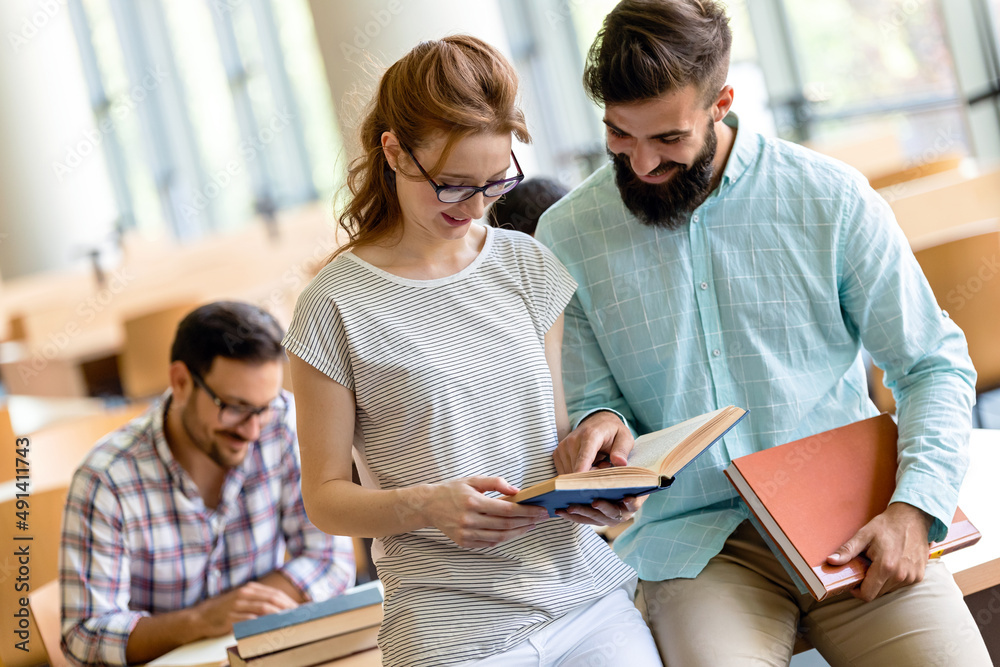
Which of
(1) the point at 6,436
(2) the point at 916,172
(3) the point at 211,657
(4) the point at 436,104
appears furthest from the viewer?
(2) the point at 916,172

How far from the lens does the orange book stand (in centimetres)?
150

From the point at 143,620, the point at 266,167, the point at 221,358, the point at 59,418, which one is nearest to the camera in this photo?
the point at 143,620

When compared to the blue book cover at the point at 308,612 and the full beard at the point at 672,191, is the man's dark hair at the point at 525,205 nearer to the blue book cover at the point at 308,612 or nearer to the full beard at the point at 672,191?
the full beard at the point at 672,191

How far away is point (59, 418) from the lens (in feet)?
15.9

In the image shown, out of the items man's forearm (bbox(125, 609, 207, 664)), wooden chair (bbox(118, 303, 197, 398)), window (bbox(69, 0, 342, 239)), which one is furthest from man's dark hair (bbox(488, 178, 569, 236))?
window (bbox(69, 0, 342, 239))

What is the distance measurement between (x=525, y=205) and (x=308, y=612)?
1.29 metres

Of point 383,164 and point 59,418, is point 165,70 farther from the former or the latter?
point 383,164

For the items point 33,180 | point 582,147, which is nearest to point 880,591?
point 582,147

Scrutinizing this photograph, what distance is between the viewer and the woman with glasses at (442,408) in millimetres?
1449

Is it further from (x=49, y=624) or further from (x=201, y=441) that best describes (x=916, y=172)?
(x=49, y=624)

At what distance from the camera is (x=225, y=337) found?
7.57 ft

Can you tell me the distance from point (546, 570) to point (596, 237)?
687 mm

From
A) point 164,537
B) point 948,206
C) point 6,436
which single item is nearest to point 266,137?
point 6,436

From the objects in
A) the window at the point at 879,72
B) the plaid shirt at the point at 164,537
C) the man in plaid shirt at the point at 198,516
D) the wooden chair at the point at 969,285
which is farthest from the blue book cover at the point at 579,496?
the window at the point at 879,72
